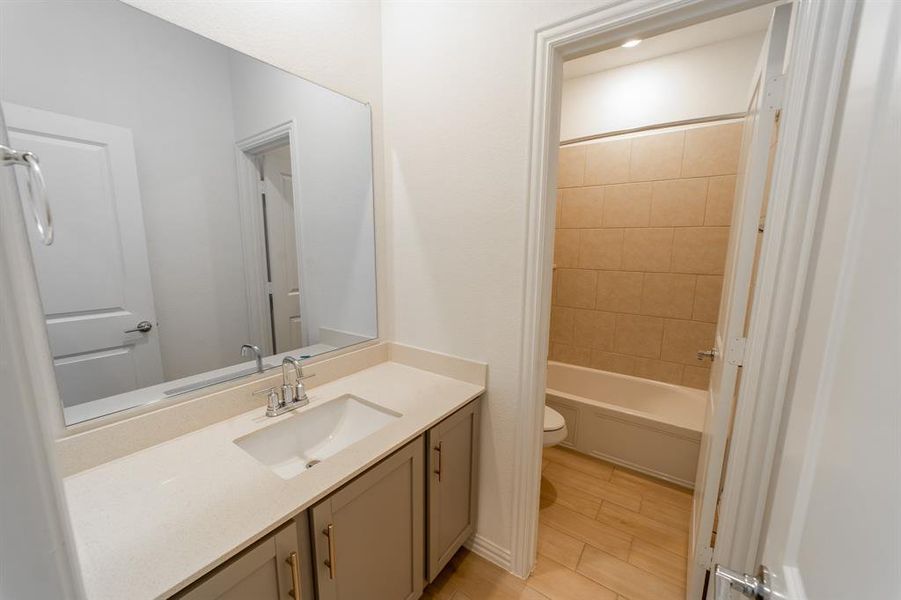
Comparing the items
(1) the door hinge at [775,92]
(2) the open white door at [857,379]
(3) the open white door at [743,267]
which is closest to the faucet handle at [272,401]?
(2) the open white door at [857,379]

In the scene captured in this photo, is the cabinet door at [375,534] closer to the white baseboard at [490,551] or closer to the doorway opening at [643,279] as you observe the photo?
the white baseboard at [490,551]

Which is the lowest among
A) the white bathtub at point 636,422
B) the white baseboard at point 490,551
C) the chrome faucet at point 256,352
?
the white baseboard at point 490,551

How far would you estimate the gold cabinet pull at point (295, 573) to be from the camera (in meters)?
0.84

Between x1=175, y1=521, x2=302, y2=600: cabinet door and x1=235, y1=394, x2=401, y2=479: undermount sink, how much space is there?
39 centimetres

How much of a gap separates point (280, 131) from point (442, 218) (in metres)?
0.73

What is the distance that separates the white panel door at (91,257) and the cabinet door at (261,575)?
0.65m

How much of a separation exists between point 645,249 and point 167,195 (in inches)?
107

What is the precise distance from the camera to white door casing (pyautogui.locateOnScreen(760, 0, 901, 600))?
29cm

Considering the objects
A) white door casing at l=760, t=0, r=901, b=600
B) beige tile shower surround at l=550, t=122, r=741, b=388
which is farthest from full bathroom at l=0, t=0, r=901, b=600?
beige tile shower surround at l=550, t=122, r=741, b=388

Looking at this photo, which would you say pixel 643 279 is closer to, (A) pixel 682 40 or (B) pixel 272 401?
(A) pixel 682 40

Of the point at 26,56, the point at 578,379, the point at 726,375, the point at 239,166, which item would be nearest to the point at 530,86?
the point at 239,166

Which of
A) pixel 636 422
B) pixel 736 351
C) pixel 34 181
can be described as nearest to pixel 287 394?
pixel 34 181

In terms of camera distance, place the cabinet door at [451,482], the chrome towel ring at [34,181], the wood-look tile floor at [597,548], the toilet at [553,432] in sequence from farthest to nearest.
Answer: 1. the toilet at [553,432]
2. the wood-look tile floor at [597,548]
3. the cabinet door at [451,482]
4. the chrome towel ring at [34,181]

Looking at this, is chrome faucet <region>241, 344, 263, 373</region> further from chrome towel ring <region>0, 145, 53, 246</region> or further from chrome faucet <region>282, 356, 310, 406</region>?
chrome towel ring <region>0, 145, 53, 246</region>
